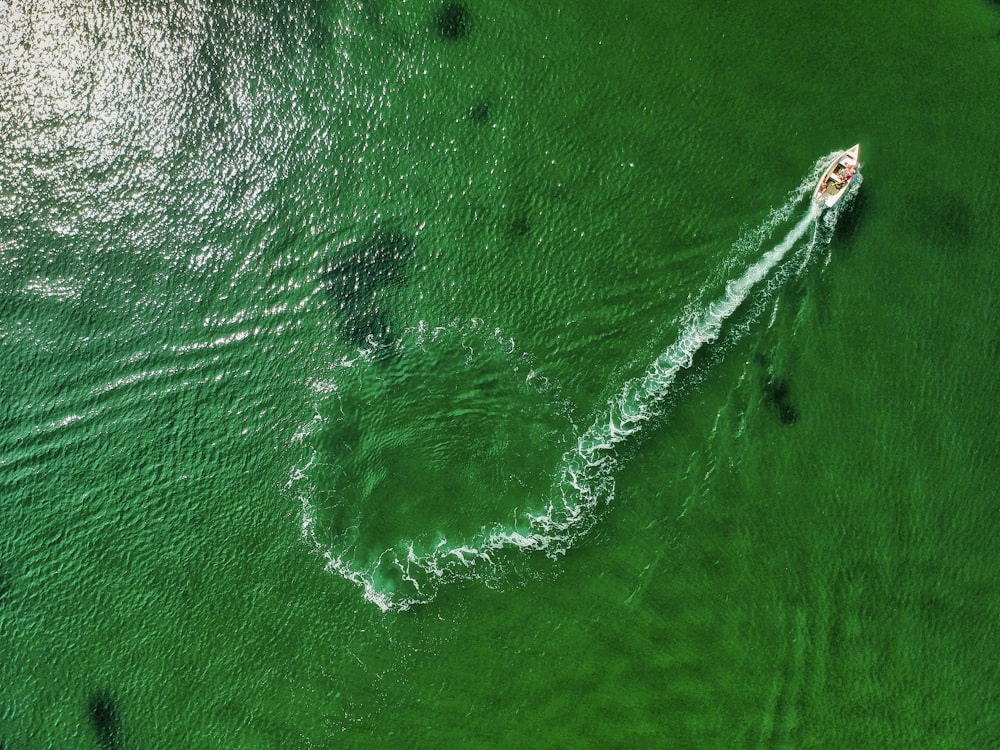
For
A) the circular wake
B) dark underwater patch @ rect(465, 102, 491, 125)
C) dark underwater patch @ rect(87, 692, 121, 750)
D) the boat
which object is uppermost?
dark underwater patch @ rect(465, 102, 491, 125)

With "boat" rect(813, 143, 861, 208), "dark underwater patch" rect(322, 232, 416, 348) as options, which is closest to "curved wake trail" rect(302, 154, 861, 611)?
"boat" rect(813, 143, 861, 208)

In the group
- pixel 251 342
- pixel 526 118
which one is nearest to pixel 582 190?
pixel 526 118

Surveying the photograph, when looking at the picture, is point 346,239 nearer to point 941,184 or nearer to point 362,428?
point 362,428

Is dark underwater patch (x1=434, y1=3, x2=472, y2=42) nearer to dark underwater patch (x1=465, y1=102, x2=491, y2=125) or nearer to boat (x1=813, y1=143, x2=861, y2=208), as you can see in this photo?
dark underwater patch (x1=465, y1=102, x2=491, y2=125)

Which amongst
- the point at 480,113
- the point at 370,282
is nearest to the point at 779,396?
the point at 480,113

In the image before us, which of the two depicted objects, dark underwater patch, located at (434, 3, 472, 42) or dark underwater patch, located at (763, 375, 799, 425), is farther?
dark underwater patch, located at (434, 3, 472, 42)

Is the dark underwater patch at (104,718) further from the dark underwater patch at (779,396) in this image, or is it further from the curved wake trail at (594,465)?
the dark underwater patch at (779,396)
